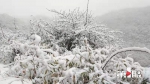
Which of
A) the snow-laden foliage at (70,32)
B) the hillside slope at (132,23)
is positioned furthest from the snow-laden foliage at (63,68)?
the hillside slope at (132,23)

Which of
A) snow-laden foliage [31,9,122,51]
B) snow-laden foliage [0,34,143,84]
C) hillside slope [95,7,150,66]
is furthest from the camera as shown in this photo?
hillside slope [95,7,150,66]

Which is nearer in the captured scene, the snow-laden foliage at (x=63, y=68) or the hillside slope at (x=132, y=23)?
the snow-laden foliage at (x=63, y=68)

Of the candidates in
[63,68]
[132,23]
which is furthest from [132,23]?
[63,68]

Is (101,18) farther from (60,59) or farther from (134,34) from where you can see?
(60,59)

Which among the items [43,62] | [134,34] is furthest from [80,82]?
[134,34]

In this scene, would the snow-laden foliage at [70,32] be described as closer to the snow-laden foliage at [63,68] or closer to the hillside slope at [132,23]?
the snow-laden foliage at [63,68]

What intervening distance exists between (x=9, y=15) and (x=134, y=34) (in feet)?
24.4

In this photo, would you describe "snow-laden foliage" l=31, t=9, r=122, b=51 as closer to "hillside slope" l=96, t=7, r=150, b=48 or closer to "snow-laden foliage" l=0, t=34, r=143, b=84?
"snow-laden foliage" l=0, t=34, r=143, b=84

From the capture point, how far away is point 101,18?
12.9m

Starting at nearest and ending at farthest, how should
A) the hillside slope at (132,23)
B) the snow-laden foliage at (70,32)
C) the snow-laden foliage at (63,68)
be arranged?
the snow-laden foliage at (63,68)
the snow-laden foliage at (70,32)
the hillside slope at (132,23)

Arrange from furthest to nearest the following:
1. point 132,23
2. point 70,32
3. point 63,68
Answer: point 132,23
point 70,32
point 63,68

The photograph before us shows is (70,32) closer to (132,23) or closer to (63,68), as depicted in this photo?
(63,68)

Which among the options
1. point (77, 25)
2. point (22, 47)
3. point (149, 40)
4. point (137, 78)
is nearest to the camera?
point (137, 78)

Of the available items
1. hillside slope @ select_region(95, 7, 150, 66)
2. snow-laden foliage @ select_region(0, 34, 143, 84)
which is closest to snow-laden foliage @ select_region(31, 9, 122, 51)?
snow-laden foliage @ select_region(0, 34, 143, 84)
